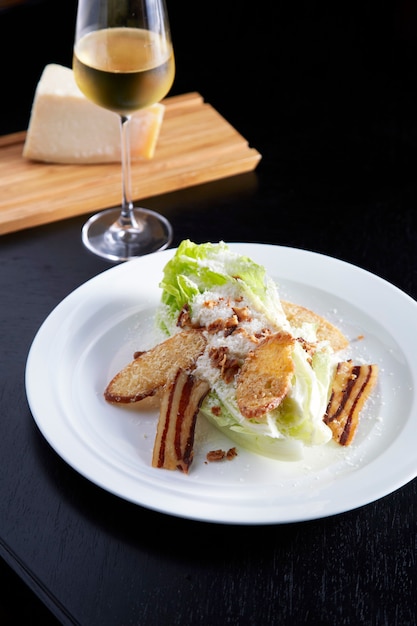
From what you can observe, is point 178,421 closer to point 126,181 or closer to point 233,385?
point 233,385

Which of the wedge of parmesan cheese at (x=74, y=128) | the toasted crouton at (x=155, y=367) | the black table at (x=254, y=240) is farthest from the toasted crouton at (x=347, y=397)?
the wedge of parmesan cheese at (x=74, y=128)

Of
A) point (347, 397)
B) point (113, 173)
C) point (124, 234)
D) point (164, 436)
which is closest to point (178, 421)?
point (164, 436)

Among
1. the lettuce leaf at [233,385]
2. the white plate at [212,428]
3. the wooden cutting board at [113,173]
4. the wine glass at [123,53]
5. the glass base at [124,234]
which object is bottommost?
the glass base at [124,234]

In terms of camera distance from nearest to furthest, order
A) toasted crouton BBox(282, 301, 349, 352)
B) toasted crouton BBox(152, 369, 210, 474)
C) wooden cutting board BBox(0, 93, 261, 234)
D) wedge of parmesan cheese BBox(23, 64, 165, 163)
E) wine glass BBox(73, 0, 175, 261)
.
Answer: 1. toasted crouton BBox(152, 369, 210, 474)
2. toasted crouton BBox(282, 301, 349, 352)
3. wine glass BBox(73, 0, 175, 261)
4. wooden cutting board BBox(0, 93, 261, 234)
5. wedge of parmesan cheese BBox(23, 64, 165, 163)

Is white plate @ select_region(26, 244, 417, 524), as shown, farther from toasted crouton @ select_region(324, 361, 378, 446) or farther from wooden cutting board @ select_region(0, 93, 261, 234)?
wooden cutting board @ select_region(0, 93, 261, 234)

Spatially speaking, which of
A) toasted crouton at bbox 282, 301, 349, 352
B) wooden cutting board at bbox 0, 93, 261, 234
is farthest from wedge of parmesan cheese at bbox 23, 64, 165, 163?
toasted crouton at bbox 282, 301, 349, 352

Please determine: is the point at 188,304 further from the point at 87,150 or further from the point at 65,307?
the point at 87,150

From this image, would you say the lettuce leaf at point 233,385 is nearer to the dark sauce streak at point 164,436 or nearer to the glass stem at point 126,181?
the dark sauce streak at point 164,436
